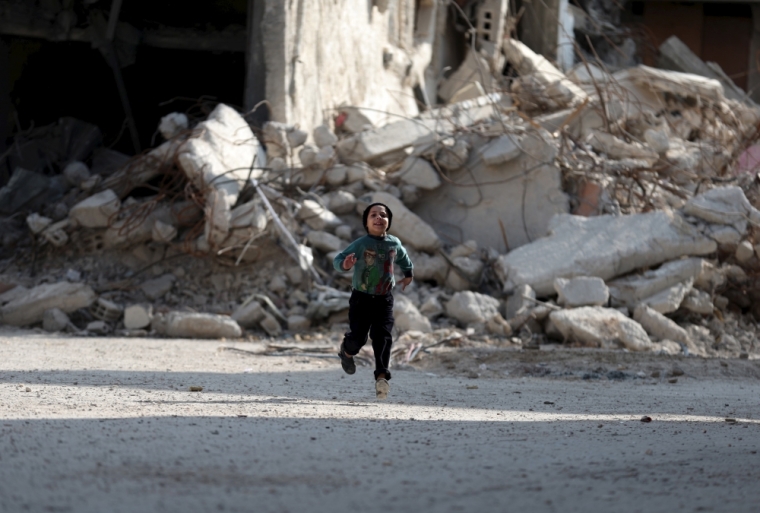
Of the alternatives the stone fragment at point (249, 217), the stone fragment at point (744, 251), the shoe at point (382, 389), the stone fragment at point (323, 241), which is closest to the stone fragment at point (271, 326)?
the stone fragment at point (249, 217)

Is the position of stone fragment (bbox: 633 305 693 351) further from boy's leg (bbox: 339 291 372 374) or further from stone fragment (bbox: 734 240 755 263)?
boy's leg (bbox: 339 291 372 374)

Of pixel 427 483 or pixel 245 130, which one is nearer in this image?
pixel 427 483

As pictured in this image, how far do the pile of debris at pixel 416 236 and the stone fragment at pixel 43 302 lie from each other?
2 centimetres

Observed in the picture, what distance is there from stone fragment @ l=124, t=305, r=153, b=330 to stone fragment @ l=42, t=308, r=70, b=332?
518 mm

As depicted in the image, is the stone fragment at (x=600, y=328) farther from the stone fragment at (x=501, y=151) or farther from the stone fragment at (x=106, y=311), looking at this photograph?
the stone fragment at (x=106, y=311)

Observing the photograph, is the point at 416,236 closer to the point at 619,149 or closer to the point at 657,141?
the point at 619,149

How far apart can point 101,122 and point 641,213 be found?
708 centimetres

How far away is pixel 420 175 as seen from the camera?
10148mm

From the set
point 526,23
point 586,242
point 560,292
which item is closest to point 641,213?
point 586,242

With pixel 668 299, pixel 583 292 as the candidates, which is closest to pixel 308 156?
pixel 583 292

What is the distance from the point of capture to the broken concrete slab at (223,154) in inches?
354

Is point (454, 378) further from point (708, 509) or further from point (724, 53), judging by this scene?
point (724, 53)

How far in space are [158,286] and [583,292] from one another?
3.93 meters

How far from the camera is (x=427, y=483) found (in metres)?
2.85
